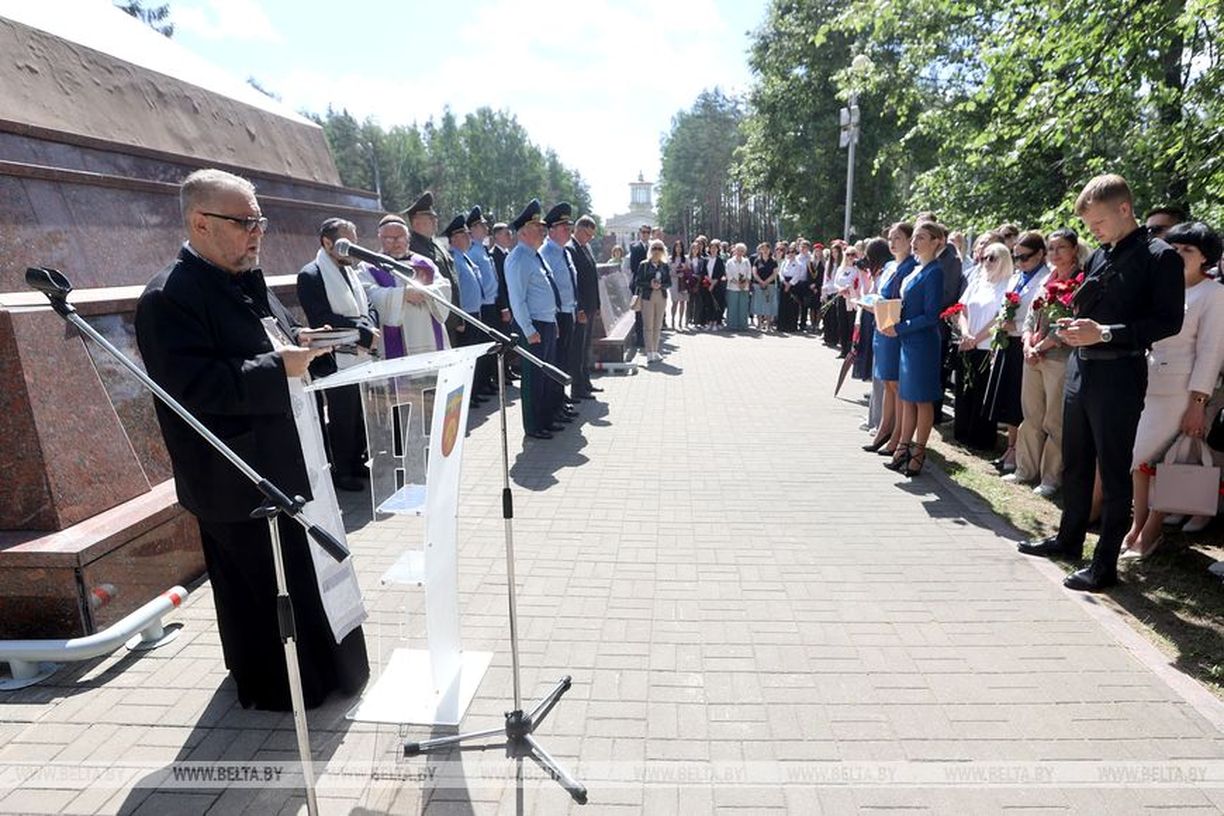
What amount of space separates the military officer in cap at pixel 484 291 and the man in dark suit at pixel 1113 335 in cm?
736

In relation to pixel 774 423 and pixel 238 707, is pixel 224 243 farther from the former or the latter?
pixel 774 423

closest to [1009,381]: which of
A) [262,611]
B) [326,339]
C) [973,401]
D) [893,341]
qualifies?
[973,401]

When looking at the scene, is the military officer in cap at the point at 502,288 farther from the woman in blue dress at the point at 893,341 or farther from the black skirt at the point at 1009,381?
the black skirt at the point at 1009,381

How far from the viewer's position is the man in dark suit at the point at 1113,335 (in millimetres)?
4043

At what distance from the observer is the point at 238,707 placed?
3.33 metres

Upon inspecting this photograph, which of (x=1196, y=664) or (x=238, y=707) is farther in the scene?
(x=1196, y=664)

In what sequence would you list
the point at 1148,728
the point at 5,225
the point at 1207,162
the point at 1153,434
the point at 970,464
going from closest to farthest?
the point at 1148,728 → the point at 1153,434 → the point at 5,225 → the point at 1207,162 → the point at 970,464

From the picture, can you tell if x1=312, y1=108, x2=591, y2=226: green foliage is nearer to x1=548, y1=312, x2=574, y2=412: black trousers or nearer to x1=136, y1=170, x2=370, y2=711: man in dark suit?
x1=548, y1=312, x2=574, y2=412: black trousers

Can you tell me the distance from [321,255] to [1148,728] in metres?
5.65

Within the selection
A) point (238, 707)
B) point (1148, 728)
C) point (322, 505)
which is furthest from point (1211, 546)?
point (238, 707)

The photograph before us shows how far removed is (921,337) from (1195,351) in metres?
2.16

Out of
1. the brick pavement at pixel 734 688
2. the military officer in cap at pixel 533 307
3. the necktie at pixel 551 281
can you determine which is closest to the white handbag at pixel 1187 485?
the brick pavement at pixel 734 688

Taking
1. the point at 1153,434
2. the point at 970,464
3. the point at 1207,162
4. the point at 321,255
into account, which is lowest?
the point at 970,464

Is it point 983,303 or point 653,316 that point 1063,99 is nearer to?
point 983,303
